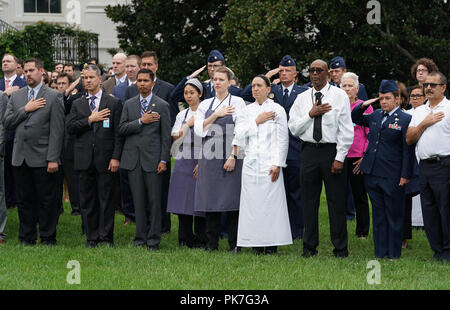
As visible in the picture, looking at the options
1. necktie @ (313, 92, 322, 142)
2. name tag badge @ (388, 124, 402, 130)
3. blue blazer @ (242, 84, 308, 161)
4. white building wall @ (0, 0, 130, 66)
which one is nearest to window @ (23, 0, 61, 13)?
white building wall @ (0, 0, 130, 66)

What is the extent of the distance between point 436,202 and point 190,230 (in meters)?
3.27

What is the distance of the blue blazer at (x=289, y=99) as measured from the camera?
10562mm

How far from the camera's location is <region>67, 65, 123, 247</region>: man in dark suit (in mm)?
10000

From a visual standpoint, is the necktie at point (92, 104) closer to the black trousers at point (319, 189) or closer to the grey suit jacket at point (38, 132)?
the grey suit jacket at point (38, 132)

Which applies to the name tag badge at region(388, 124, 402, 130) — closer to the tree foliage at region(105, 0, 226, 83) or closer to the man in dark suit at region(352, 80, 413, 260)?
the man in dark suit at region(352, 80, 413, 260)

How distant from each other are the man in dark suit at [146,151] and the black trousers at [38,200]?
1106 mm

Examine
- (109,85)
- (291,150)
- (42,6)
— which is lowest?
(291,150)

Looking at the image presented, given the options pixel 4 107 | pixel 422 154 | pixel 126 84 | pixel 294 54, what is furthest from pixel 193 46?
pixel 422 154

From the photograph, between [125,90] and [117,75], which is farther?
[117,75]

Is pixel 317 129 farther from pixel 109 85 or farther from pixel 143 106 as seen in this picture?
pixel 109 85

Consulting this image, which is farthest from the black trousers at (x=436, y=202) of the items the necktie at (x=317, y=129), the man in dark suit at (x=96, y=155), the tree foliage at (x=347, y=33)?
the tree foliage at (x=347, y=33)

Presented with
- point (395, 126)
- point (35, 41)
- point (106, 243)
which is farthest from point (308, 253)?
point (35, 41)

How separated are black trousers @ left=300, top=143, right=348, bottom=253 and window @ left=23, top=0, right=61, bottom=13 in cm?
1940

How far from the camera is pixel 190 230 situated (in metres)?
10.2
